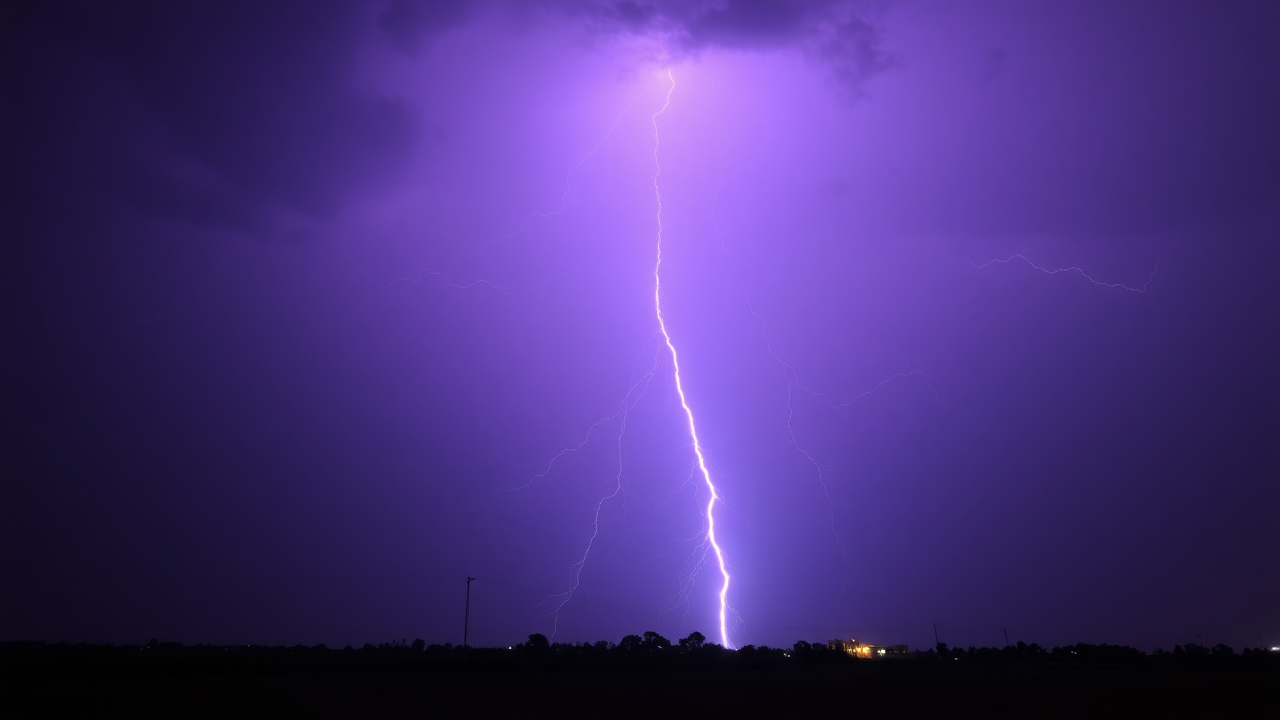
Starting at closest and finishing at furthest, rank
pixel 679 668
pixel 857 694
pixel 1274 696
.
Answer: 1. pixel 1274 696
2. pixel 857 694
3. pixel 679 668

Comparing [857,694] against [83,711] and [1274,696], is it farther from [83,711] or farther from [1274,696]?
[83,711]

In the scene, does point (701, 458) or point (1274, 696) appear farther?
point (701, 458)

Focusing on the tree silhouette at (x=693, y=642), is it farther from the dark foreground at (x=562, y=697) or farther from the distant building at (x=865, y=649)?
the dark foreground at (x=562, y=697)

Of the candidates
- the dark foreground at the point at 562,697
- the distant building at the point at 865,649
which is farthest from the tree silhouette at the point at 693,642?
the dark foreground at the point at 562,697

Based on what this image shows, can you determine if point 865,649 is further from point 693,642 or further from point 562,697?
point 562,697

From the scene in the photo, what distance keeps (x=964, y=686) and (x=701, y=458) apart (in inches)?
533

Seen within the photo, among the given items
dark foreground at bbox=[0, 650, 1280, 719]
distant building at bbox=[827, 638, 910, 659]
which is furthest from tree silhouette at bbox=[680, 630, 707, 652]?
dark foreground at bbox=[0, 650, 1280, 719]

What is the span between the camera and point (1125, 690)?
17.4m

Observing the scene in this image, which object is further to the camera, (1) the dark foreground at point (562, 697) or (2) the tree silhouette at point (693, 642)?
(2) the tree silhouette at point (693, 642)

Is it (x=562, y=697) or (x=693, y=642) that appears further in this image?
(x=693, y=642)

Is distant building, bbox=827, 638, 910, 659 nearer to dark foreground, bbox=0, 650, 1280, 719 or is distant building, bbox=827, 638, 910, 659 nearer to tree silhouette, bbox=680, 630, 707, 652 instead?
tree silhouette, bbox=680, 630, 707, 652

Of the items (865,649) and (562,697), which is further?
(865,649)

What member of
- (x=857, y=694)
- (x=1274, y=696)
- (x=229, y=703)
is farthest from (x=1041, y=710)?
(x=229, y=703)

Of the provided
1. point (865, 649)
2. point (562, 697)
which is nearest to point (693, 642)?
point (865, 649)
